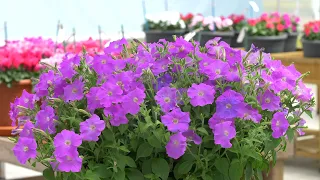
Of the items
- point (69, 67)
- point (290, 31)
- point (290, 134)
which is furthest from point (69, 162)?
point (290, 31)

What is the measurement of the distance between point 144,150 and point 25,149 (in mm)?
222

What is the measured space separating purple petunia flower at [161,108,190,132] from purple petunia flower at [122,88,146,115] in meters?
0.05

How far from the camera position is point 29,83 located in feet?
9.76

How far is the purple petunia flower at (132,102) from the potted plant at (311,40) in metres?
3.76

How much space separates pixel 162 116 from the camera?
4.54 ft

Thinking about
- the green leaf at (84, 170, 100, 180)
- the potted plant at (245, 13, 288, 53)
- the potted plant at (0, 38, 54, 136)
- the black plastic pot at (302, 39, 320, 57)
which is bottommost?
the potted plant at (245, 13, 288, 53)

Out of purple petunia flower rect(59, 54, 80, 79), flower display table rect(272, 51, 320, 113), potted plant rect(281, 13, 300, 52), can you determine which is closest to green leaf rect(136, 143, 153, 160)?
purple petunia flower rect(59, 54, 80, 79)

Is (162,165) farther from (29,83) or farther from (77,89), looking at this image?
(29,83)

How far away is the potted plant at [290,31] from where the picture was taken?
20.3ft

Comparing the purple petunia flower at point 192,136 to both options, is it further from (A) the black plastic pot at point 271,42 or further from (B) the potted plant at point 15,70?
(A) the black plastic pot at point 271,42

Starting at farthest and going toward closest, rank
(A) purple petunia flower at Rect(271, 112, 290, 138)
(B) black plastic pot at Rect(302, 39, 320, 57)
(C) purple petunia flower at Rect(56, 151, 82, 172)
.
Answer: (B) black plastic pot at Rect(302, 39, 320, 57) < (A) purple petunia flower at Rect(271, 112, 290, 138) < (C) purple petunia flower at Rect(56, 151, 82, 172)

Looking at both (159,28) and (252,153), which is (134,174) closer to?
(252,153)

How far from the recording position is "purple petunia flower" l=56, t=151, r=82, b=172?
1.35 meters

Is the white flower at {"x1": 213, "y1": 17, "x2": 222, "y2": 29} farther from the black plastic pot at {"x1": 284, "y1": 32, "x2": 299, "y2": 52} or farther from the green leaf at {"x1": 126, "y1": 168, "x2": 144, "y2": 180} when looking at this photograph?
the green leaf at {"x1": 126, "y1": 168, "x2": 144, "y2": 180}
